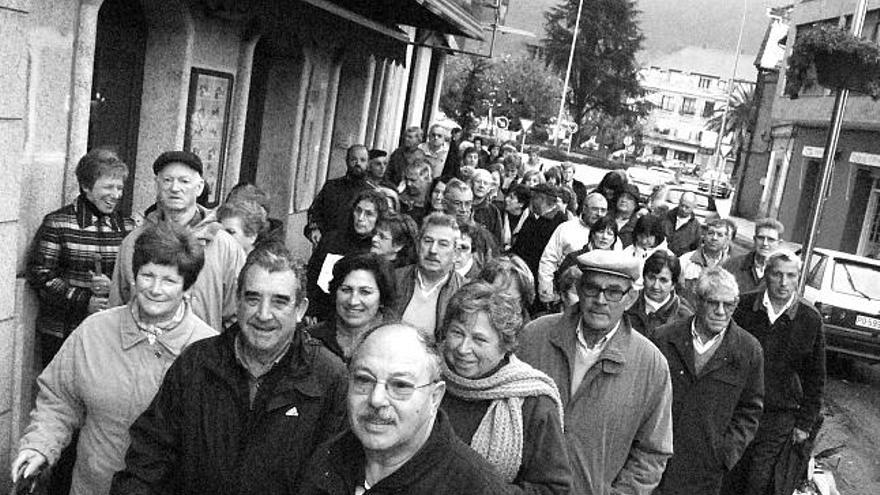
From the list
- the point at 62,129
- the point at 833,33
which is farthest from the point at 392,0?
the point at 62,129

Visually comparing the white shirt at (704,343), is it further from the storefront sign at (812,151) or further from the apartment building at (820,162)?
the storefront sign at (812,151)

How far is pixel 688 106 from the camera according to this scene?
→ 13575 centimetres

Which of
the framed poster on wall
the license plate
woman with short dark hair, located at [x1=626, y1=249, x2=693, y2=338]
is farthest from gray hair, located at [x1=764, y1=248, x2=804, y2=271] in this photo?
the license plate

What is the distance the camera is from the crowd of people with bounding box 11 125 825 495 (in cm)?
300

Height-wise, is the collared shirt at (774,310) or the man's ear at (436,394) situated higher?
the man's ear at (436,394)

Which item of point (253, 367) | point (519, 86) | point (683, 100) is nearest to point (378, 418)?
point (253, 367)

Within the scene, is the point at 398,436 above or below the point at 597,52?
below

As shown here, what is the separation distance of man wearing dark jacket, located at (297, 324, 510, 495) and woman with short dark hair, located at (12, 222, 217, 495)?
1.15 meters

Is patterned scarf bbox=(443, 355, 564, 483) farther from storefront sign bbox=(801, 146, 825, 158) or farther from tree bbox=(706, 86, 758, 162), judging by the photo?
tree bbox=(706, 86, 758, 162)

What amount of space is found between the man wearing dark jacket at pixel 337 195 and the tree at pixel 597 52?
3045 inches

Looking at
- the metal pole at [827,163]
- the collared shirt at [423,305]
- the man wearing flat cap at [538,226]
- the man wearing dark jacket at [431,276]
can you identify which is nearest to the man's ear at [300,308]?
the collared shirt at [423,305]

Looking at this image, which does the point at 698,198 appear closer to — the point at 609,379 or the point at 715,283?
the point at 715,283

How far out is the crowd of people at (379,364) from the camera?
3000 millimetres

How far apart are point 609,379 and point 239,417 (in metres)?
1.61
